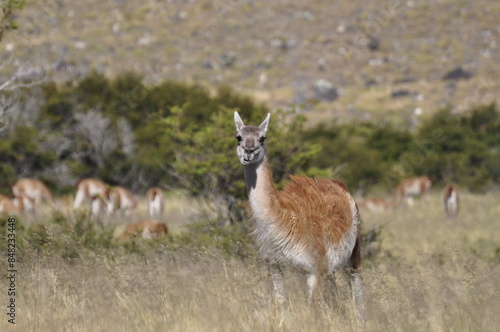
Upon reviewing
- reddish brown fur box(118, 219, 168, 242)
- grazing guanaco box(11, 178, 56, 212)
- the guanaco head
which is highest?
the guanaco head

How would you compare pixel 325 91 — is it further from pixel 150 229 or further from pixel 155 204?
pixel 150 229

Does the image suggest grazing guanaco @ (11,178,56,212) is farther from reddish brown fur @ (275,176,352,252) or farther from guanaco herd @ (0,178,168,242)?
reddish brown fur @ (275,176,352,252)

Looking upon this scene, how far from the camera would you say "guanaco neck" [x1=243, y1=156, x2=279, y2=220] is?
223 inches

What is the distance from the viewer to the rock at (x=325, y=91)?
4600cm

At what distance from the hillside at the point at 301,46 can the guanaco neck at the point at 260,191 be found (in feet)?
122

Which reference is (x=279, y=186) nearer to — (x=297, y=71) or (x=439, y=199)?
(x=439, y=199)

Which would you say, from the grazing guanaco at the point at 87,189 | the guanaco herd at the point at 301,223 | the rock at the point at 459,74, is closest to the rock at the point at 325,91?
the rock at the point at 459,74

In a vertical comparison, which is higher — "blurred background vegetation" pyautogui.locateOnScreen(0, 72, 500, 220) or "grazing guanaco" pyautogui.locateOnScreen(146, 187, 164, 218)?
"grazing guanaco" pyautogui.locateOnScreen(146, 187, 164, 218)

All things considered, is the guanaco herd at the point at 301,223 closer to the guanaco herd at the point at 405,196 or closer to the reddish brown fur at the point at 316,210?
the reddish brown fur at the point at 316,210

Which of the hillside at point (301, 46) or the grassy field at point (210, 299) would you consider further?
the hillside at point (301, 46)

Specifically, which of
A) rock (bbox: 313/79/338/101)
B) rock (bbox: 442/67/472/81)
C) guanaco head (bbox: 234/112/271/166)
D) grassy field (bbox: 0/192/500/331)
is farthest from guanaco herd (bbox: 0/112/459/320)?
rock (bbox: 442/67/472/81)

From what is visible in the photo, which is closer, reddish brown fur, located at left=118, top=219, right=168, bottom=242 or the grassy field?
the grassy field

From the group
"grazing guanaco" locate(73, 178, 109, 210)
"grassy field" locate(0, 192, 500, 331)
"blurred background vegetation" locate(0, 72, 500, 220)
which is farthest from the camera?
"blurred background vegetation" locate(0, 72, 500, 220)

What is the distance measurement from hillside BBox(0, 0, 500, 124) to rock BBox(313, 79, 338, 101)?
0.24 feet
